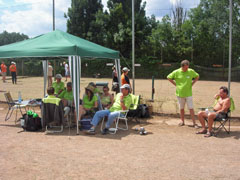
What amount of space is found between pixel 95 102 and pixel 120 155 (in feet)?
7.36

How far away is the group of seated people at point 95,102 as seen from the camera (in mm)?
5984

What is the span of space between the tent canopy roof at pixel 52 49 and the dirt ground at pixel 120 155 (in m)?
1.84

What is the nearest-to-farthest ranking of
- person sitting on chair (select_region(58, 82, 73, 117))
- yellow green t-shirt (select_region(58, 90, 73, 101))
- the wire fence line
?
person sitting on chair (select_region(58, 82, 73, 117)) → yellow green t-shirt (select_region(58, 90, 73, 101)) → the wire fence line

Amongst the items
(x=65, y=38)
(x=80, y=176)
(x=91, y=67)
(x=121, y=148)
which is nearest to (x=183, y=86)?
(x=121, y=148)

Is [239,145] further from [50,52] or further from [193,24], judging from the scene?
[193,24]

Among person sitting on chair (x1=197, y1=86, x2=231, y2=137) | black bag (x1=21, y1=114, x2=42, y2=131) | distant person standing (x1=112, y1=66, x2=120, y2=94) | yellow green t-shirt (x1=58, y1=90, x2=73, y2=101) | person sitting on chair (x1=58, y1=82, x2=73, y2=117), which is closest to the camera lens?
person sitting on chair (x1=197, y1=86, x2=231, y2=137)

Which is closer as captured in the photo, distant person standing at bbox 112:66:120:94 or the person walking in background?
the person walking in background

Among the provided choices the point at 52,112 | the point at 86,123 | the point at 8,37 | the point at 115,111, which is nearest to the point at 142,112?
the point at 115,111

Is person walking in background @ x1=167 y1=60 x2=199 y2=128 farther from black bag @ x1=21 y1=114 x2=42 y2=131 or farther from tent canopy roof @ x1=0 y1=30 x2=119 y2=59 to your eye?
black bag @ x1=21 y1=114 x2=42 y2=131

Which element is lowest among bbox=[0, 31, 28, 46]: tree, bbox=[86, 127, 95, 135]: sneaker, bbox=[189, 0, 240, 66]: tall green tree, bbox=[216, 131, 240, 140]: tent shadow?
bbox=[216, 131, 240, 140]: tent shadow

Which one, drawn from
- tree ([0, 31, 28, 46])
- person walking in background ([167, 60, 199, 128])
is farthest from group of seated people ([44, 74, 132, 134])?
tree ([0, 31, 28, 46])

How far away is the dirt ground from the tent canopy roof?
72.6 inches

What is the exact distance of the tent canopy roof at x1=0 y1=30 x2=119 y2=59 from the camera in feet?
19.6

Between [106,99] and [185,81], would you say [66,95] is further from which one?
[185,81]
